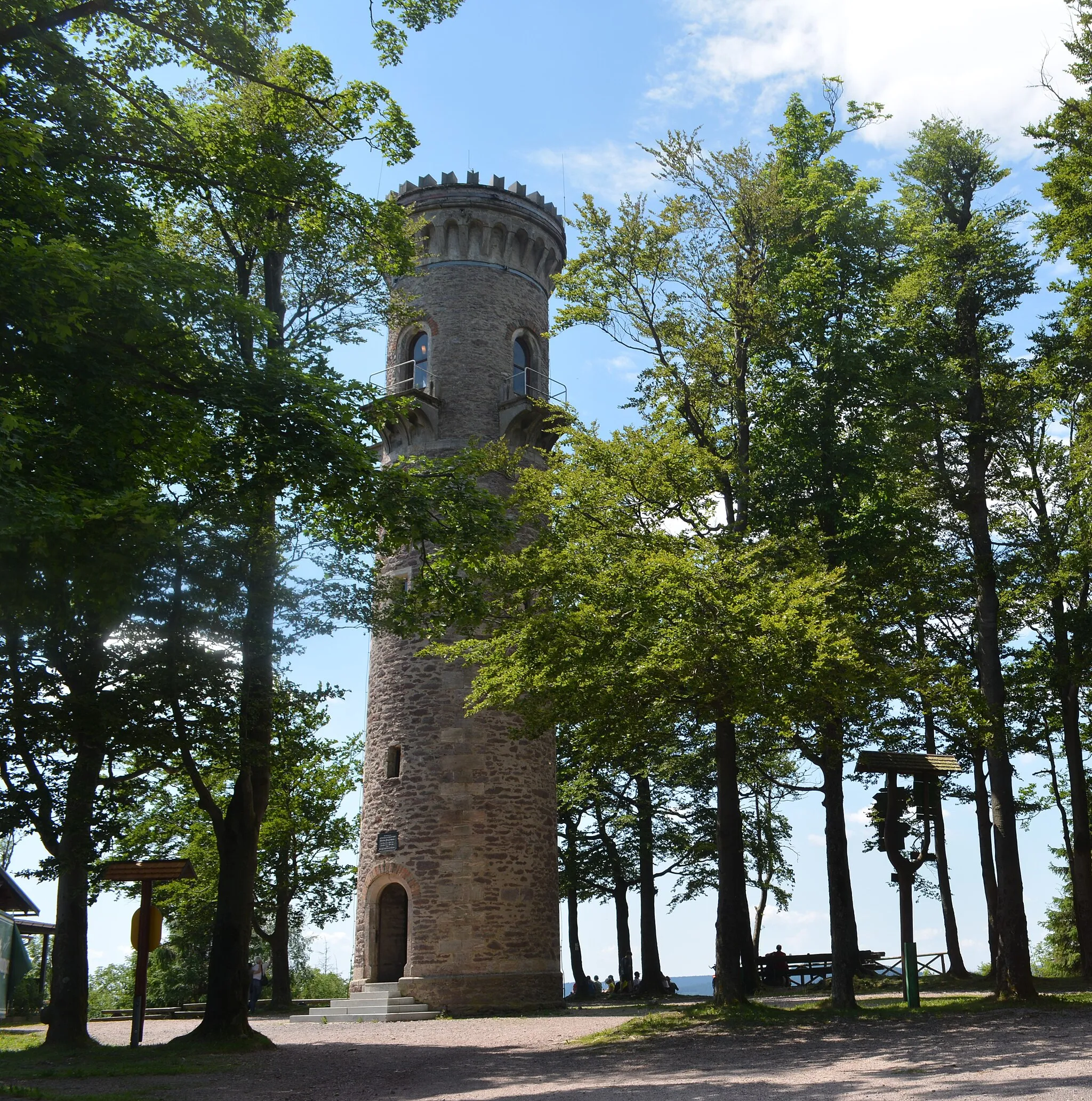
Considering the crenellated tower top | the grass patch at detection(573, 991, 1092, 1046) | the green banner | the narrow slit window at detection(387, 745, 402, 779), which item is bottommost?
the grass patch at detection(573, 991, 1092, 1046)

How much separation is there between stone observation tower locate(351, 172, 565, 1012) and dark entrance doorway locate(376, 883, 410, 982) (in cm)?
4

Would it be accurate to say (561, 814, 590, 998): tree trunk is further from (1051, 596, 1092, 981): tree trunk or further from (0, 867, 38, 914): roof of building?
(0, 867, 38, 914): roof of building

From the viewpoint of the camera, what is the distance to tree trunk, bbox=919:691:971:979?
25.8 metres

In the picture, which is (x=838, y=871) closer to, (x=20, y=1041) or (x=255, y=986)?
(x=20, y=1041)

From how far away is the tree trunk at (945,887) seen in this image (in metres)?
25.8

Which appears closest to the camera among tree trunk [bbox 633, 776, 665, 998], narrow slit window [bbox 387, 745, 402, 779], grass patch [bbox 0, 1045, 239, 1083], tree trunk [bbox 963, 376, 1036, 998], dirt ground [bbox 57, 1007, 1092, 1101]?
dirt ground [bbox 57, 1007, 1092, 1101]

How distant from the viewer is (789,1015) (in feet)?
52.1

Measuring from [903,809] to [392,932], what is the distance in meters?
12.2

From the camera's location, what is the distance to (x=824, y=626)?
14.4m

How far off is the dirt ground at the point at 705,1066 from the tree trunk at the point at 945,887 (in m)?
11.4

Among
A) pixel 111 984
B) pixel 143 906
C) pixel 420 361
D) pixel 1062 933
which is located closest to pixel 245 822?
pixel 143 906

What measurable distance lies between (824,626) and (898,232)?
1024 cm

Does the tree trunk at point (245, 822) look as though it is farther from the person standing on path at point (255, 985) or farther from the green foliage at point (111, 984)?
the green foliage at point (111, 984)

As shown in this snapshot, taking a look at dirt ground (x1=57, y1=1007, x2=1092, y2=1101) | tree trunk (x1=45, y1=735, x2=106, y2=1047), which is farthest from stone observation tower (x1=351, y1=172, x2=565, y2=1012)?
tree trunk (x1=45, y1=735, x2=106, y2=1047)
